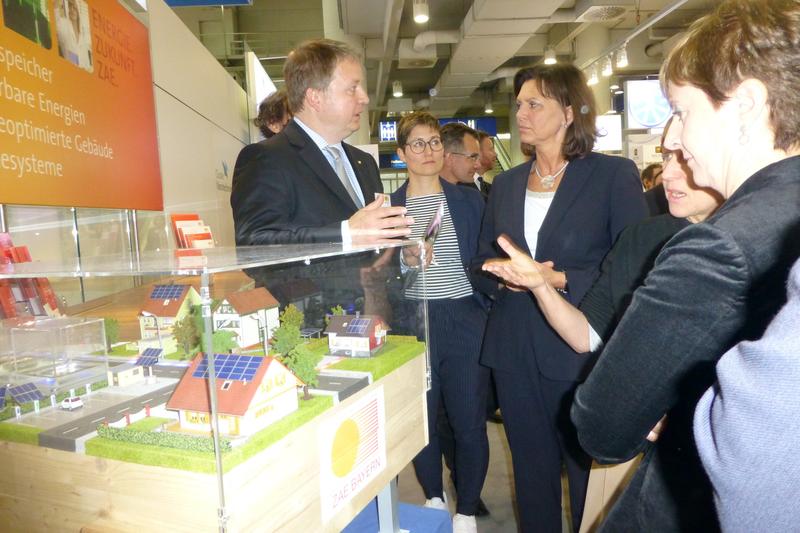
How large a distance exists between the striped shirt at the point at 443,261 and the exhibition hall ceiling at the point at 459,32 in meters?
5.90

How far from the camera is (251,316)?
1.08 metres

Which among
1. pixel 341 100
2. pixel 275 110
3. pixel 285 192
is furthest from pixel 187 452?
pixel 275 110

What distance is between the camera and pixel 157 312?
1104 millimetres

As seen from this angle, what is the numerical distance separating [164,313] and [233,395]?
292 mm

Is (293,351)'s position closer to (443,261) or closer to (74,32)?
(443,261)

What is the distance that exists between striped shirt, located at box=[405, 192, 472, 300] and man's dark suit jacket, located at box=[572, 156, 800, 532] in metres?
1.58

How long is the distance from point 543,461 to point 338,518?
109cm

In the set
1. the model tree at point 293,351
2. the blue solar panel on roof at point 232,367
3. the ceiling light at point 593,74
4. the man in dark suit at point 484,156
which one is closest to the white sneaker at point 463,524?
the model tree at point 293,351

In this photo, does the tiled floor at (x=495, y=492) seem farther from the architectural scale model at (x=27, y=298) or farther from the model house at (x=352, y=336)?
the architectural scale model at (x=27, y=298)

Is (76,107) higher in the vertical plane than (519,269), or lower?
higher

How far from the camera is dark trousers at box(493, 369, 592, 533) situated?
6.33ft

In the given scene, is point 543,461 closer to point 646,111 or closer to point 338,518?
point 338,518

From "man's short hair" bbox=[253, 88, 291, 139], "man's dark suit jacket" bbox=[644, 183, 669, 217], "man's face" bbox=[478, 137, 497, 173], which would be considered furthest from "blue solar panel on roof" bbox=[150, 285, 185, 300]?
"man's face" bbox=[478, 137, 497, 173]

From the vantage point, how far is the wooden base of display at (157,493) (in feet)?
2.83
